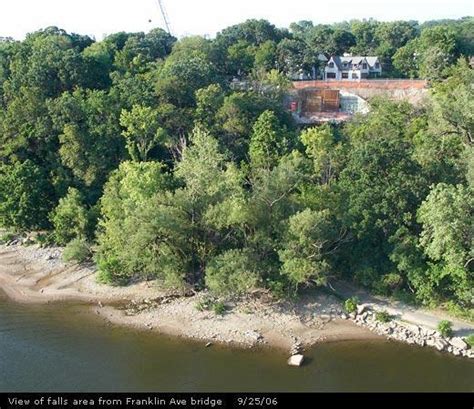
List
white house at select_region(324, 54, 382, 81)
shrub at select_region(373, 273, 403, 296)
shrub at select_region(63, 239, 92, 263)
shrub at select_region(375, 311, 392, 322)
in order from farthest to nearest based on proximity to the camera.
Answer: white house at select_region(324, 54, 382, 81), shrub at select_region(63, 239, 92, 263), shrub at select_region(373, 273, 403, 296), shrub at select_region(375, 311, 392, 322)

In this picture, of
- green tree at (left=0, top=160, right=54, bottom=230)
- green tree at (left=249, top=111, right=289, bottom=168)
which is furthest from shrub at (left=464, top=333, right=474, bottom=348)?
green tree at (left=0, top=160, right=54, bottom=230)

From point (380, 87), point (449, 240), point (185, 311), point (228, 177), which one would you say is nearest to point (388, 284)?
point (449, 240)

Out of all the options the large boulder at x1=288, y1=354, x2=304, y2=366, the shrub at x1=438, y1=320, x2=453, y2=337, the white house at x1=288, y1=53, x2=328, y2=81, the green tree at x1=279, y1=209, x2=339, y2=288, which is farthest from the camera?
the white house at x1=288, y1=53, x2=328, y2=81

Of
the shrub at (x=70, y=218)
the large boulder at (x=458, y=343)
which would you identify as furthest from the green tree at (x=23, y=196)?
the large boulder at (x=458, y=343)

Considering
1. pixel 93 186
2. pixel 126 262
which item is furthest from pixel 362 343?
pixel 93 186

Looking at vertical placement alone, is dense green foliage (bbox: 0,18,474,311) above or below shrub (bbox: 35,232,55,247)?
above

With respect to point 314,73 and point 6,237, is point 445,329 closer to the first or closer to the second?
point 6,237

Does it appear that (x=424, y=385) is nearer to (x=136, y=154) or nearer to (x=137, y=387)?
(x=137, y=387)

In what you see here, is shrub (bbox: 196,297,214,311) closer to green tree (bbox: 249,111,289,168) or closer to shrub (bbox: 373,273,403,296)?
shrub (bbox: 373,273,403,296)
